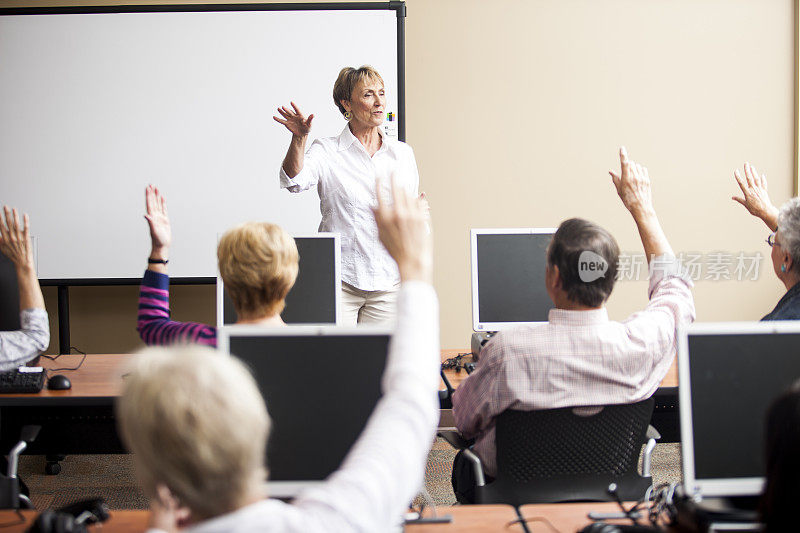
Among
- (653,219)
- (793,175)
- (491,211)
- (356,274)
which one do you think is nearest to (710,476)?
(653,219)

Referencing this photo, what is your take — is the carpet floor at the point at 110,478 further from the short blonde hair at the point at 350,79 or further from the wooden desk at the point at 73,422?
the short blonde hair at the point at 350,79

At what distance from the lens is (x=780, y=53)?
4.36 m

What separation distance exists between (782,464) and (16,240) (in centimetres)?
186

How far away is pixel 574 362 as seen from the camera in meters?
1.60

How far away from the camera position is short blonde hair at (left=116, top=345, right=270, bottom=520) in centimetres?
70

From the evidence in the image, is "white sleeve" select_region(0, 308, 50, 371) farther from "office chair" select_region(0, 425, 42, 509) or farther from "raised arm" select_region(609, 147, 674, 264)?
"raised arm" select_region(609, 147, 674, 264)

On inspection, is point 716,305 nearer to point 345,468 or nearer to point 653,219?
point 653,219

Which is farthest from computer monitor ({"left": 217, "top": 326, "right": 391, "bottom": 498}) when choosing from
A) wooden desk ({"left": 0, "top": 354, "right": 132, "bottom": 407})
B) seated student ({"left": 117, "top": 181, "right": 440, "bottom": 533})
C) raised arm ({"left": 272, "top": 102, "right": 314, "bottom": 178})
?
raised arm ({"left": 272, "top": 102, "right": 314, "bottom": 178})

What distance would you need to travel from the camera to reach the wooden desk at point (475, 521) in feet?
4.09

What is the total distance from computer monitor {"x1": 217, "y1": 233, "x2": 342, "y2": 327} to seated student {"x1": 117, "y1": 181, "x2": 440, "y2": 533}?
156cm

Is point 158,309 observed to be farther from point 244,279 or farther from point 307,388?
point 307,388

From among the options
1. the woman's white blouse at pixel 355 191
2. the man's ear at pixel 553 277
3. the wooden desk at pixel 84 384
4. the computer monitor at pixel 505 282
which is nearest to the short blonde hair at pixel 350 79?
the woman's white blouse at pixel 355 191

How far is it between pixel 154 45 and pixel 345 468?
12.7 feet

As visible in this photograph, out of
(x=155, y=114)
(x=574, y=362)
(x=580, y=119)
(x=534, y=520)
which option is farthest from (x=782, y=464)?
(x=155, y=114)
